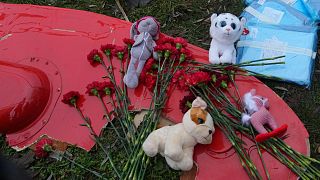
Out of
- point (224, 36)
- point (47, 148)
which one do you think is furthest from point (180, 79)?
point (47, 148)

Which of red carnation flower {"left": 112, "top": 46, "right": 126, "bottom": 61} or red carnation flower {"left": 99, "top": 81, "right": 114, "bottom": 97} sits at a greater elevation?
red carnation flower {"left": 112, "top": 46, "right": 126, "bottom": 61}

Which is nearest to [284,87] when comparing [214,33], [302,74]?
[302,74]

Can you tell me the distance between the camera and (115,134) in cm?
205

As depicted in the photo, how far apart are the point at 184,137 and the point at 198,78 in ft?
0.91

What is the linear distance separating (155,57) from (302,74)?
746 millimetres

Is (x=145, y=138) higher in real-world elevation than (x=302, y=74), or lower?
lower

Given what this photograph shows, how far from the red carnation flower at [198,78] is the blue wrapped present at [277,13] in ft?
2.25

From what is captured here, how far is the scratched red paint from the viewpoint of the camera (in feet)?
6.01

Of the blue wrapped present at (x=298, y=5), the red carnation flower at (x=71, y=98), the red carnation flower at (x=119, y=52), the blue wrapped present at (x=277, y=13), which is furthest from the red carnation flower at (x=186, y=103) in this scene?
the blue wrapped present at (x=298, y=5)

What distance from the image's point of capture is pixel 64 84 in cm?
215

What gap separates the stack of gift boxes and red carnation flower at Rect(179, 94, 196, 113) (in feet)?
1.41

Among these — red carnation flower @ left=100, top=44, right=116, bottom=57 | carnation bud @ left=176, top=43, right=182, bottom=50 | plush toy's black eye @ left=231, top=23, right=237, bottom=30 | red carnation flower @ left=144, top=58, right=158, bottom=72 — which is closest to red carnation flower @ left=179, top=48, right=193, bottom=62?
carnation bud @ left=176, top=43, right=182, bottom=50

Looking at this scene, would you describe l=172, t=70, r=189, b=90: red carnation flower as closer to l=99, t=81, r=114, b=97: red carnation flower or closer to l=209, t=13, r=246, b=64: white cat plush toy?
l=209, t=13, r=246, b=64: white cat plush toy

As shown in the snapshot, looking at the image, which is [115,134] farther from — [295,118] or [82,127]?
[295,118]
